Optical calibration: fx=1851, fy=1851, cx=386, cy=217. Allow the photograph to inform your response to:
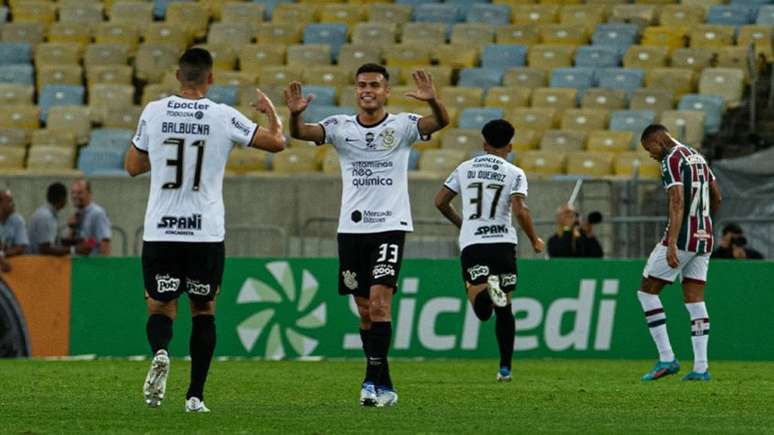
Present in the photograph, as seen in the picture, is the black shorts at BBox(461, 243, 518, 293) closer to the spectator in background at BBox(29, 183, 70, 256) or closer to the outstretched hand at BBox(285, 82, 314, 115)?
the outstretched hand at BBox(285, 82, 314, 115)

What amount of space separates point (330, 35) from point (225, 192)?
759cm

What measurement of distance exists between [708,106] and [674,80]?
116cm

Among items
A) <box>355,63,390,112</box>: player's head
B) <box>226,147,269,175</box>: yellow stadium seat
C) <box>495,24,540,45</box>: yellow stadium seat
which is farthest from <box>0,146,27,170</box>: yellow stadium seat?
<box>355,63,390,112</box>: player's head

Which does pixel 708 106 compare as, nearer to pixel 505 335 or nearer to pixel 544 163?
pixel 544 163

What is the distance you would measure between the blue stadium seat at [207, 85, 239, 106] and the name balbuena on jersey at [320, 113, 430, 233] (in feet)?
51.5

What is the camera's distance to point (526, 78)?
28.1 metres

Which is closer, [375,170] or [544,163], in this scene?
[375,170]

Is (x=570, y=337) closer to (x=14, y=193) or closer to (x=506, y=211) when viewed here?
(x=506, y=211)

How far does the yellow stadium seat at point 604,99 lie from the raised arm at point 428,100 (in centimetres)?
1540

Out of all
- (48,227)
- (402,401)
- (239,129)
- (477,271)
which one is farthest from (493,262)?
(48,227)

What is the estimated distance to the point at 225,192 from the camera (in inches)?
917

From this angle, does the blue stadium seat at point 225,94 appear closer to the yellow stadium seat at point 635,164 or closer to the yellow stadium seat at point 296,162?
the yellow stadium seat at point 296,162

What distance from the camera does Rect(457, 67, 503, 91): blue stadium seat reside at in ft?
92.9

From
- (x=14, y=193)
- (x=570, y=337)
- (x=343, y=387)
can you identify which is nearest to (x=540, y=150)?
(x=570, y=337)
